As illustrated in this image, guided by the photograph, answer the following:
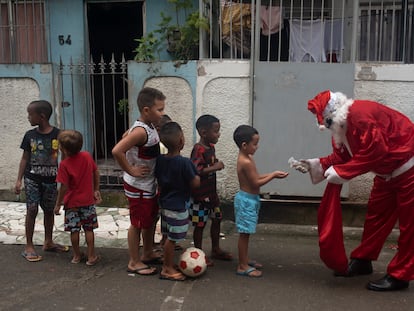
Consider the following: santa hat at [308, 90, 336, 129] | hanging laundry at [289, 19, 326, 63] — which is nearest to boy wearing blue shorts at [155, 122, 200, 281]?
santa hat at [308, 90, 336, 129]

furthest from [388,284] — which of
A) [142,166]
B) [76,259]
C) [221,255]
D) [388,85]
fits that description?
[76,259]

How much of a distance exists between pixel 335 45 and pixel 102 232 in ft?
11.1

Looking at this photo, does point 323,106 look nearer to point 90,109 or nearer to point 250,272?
point 250,272

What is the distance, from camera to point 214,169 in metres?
4.02

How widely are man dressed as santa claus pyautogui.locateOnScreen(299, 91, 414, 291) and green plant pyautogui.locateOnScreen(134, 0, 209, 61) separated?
94.8 inches

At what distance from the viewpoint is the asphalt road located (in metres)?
3.47

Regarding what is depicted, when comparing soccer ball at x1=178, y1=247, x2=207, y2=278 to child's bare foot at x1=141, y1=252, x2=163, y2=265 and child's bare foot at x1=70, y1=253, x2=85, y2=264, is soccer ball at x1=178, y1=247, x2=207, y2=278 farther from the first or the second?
child's bare foot at x1=70, y1=253, x2=85, y2=264

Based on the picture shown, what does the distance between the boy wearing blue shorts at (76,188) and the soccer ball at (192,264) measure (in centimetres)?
93

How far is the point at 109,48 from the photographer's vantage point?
868 cm

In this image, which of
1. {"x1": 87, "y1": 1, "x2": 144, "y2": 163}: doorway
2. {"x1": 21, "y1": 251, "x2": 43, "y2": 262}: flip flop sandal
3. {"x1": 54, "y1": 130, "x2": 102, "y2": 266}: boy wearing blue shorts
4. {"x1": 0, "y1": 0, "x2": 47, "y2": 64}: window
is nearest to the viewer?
{"x1": 54, "y1": 130, "x2": 102, "y2": 266}: boy wearing blue shorts

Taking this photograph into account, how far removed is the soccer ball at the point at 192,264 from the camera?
385 centimetres

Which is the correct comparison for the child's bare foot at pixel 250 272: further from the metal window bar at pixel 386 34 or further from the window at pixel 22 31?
the window at pixel 22 31

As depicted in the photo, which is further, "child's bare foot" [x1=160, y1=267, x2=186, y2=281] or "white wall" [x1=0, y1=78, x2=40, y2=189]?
"white wall" [x1=0, y1=78, x2=40, y2=189]

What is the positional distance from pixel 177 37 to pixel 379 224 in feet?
12.1
